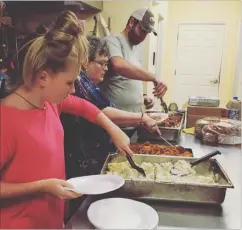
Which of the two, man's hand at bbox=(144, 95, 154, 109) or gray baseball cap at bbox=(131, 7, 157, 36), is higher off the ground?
gray baseball cap at bbox=(131, 7, 157, 36)

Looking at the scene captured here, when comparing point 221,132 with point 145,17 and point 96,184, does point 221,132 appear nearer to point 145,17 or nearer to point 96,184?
point 145,17

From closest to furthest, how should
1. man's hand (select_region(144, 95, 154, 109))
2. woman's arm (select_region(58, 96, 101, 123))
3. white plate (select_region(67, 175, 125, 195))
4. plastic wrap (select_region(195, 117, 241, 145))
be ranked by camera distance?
white plate (select_region(67, 175, 125, 195))
woman's arm (select_region(58, 96, 101, 123))
plastic wrap (select_region(195, 117, 241, 145))
man's hand (select_region(144, 95, 154, 109))

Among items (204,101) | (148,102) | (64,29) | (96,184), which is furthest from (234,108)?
(64,29)

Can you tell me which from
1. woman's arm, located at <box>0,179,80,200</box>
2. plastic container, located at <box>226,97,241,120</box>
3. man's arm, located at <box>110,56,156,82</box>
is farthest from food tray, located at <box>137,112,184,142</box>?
woman's arm, located at <box>0,179,80,200</box>

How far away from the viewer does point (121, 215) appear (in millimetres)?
820

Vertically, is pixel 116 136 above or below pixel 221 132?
above

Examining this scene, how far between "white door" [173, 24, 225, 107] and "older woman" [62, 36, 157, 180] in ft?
2.08

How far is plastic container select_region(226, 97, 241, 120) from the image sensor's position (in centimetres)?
185

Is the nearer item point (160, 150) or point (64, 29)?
point (64, 29)

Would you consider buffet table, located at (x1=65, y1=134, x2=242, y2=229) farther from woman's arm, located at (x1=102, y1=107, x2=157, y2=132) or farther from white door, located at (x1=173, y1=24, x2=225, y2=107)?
white door, located at (x1=173, y1=24, x2=225, y2=107)

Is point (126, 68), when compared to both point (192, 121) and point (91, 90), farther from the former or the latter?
point (192, 121)

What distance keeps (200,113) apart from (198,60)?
0.43 meters

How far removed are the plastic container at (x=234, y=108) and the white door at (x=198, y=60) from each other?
12 cm

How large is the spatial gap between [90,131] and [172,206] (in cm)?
41
